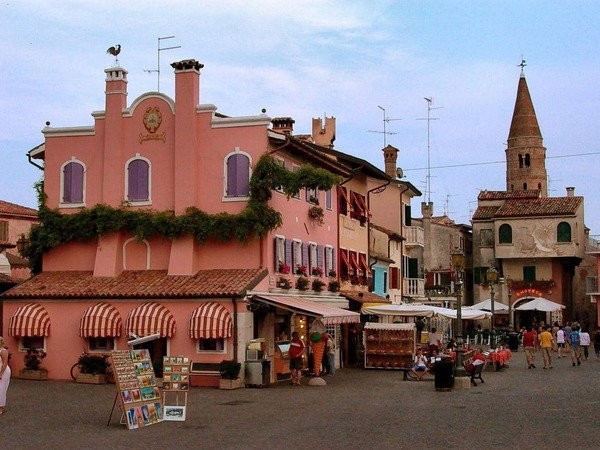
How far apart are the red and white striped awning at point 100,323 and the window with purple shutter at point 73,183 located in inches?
184

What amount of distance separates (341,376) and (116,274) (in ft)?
28.0

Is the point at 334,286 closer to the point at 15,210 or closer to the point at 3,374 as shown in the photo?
the point at 3,374

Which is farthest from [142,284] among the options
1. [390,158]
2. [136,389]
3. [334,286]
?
[390,158]

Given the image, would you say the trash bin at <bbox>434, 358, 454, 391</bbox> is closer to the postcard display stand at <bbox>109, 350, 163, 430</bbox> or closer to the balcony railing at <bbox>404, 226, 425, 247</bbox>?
the postcard display stand at <bbox>109, 350, 163, 430</bbox>

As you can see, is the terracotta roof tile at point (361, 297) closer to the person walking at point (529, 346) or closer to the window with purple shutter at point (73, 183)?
the person walking at point (529, 346)

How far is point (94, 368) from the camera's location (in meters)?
30.0

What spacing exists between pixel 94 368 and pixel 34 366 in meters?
2.44

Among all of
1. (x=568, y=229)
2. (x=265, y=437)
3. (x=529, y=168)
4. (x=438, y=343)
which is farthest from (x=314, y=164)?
(x=529, y=168)

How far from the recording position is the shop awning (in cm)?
2980

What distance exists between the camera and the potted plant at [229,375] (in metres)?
28.4

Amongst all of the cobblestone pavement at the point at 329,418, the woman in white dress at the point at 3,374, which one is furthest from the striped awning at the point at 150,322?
the woman in white dress at the point at 3,374

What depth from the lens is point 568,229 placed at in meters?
73.9

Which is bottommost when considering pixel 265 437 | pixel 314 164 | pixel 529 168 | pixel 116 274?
pixel 265 437

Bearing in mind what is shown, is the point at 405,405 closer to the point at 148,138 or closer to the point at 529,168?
the point at 148,138
